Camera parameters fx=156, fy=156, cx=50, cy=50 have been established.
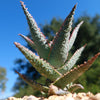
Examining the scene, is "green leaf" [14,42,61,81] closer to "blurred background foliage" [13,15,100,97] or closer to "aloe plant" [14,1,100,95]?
"aloe plant" [14,1,100,95]

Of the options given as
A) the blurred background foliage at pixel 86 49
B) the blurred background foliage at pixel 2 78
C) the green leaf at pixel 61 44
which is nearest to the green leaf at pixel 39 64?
the green leaf at pixel 61 44

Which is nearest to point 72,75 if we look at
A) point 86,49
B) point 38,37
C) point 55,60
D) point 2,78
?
point 55,60

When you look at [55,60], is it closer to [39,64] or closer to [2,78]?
[39,64]

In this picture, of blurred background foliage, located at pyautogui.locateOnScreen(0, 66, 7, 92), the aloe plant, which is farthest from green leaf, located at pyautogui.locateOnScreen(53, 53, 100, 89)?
blurred background foliage, located at pyautogui.locateOnScreen(0, 66, 7, 92)

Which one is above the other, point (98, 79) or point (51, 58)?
point (98, 79)

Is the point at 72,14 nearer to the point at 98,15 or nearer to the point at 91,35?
the point at 91,35

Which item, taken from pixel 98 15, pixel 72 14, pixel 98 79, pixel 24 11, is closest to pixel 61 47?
pixel 72 14
